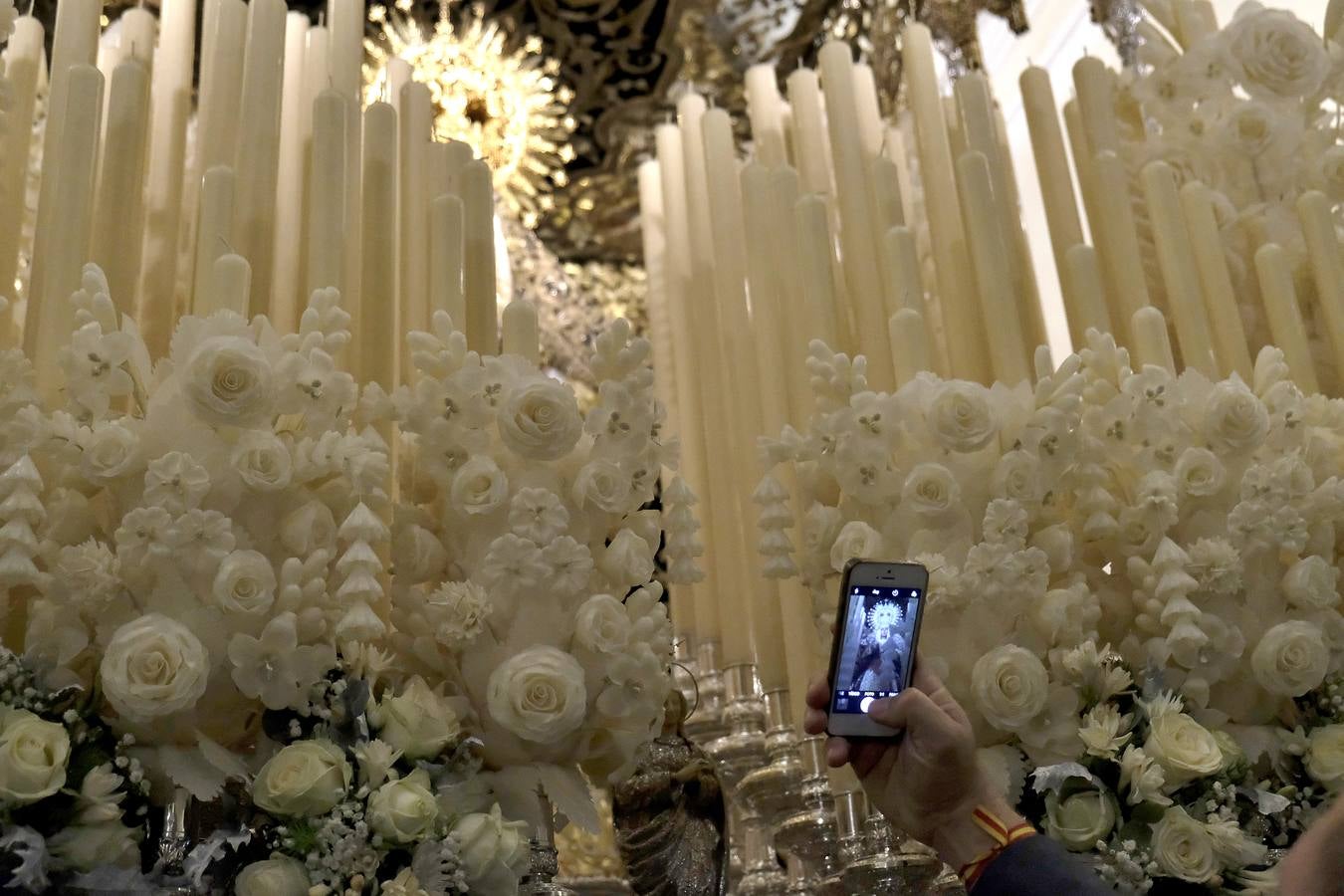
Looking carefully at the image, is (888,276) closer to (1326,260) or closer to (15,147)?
(1326,260)

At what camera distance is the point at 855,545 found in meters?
1.26

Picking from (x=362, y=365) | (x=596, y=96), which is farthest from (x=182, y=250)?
(x=596, y=96)

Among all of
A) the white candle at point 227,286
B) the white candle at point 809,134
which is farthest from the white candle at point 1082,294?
the white candle at point 227,286

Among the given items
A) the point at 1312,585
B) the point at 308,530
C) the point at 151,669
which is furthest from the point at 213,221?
the point at 1312,585

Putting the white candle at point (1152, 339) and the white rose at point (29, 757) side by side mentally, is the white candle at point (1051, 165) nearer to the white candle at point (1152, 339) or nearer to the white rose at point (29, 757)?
the white candle at point (1152, 339)

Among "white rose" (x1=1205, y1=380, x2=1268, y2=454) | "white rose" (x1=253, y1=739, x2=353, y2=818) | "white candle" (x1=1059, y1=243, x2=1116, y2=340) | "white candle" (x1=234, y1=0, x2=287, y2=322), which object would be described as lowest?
"white rose" (x1=253, y1=739, x2=353, y2=818)

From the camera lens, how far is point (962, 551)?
1.27 meters

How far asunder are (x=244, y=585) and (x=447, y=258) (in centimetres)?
40

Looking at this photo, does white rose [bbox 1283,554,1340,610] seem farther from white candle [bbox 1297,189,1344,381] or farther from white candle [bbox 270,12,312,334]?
white candle [bbox 270,12,312,334]

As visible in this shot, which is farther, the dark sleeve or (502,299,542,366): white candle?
(502,299,542,366): white candle

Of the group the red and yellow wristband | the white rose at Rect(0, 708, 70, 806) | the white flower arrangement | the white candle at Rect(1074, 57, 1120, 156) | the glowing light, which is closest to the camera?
the white rose at Rect(0, 708, 70, 806)

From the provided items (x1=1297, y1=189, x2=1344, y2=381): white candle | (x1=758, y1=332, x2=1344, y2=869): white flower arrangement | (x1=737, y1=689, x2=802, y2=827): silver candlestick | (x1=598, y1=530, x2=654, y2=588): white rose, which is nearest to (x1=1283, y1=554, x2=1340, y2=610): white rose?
(x1=758, y1=332, x2=1344, y2=869): white flower arrangement

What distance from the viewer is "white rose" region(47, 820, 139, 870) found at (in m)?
0.93

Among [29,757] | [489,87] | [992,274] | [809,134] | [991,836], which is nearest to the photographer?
[29,757]
